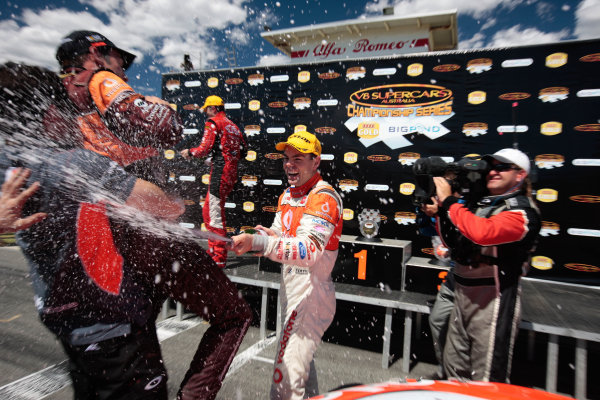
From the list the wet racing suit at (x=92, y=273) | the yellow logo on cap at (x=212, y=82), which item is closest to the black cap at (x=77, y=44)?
the wet racing suit at (x=92, y=273)

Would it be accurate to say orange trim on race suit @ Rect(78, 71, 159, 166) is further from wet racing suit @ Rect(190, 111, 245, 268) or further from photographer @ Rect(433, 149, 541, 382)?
wet racing suit @ Rect(190, 111, 245, 268)

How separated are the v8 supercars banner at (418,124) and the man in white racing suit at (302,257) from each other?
10.4 feet

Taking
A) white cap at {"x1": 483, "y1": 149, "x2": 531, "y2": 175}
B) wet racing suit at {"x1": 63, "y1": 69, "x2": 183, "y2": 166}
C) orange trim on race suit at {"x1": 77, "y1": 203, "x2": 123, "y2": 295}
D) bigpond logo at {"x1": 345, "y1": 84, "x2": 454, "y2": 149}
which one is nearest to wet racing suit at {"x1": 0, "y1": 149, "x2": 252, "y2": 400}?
orange trim on race suit at {"x1": 77, "y1": 203, "x2": 123, "y2": 295}

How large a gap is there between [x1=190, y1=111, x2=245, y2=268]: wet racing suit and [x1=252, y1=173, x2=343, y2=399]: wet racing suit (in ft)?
8.75

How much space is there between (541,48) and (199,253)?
5.18 meters

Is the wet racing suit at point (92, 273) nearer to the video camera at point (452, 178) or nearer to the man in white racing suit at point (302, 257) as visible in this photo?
the man in white racing suit at point (302, 257)

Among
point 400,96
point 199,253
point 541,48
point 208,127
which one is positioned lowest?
point 199,253

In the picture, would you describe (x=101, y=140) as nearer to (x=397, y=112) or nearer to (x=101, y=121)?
(x=101, y=121)

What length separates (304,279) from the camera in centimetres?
209

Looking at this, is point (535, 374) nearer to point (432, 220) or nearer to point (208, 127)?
point (432, 220)

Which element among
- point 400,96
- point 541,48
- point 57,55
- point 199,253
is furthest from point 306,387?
point 541,48

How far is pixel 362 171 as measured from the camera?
533 cm

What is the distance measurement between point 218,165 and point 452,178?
128 inches

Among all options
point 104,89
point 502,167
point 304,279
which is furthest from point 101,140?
point 502,167
